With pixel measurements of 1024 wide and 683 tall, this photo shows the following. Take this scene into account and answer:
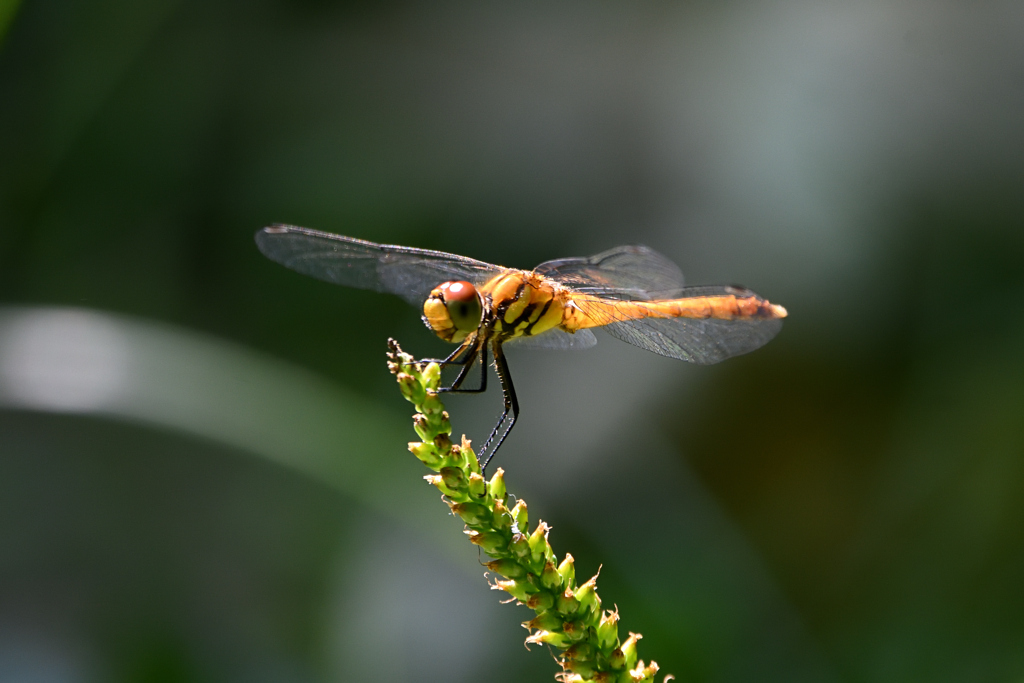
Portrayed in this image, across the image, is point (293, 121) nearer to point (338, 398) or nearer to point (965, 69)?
point (338, 398)

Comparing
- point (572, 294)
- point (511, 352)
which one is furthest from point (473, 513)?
point (511, 352)

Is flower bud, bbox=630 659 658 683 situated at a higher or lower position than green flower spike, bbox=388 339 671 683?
lower

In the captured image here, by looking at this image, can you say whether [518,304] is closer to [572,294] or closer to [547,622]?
[572,294]

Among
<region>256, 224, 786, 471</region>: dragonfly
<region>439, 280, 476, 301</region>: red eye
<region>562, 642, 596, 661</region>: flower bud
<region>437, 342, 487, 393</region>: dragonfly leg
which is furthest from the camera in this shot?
<region>256, 224, 786, 471</region>: dragonfly

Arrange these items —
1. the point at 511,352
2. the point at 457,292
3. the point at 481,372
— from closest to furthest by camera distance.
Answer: the point at 457,292 < the point at 481,372 < the point at 511,352

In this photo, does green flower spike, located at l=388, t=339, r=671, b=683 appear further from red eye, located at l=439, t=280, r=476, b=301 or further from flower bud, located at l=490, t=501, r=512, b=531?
red eye, located at l=439, t=280, r=476, b=301

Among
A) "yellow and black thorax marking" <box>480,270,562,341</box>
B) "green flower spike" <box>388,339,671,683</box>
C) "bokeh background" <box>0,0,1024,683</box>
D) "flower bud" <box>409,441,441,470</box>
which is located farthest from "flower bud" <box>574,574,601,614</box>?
"bokeh background" <box>0,0,1024,683</box>

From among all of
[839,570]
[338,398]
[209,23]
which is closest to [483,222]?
[338,398]
